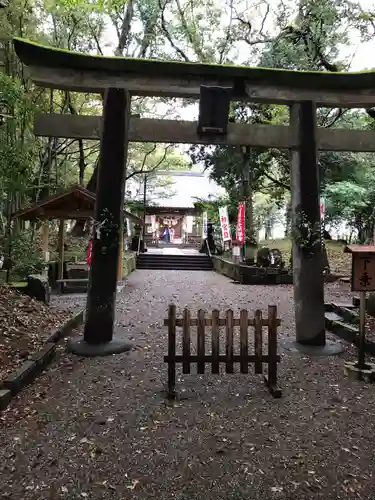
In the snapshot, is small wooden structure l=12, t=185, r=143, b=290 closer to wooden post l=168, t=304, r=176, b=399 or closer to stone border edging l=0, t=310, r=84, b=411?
stone border edging l=0, t=310, r=84, b=411

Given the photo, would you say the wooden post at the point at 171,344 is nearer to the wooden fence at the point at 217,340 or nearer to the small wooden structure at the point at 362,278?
the wooden fence at the point at 217,340

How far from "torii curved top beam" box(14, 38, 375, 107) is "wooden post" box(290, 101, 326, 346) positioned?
358mm

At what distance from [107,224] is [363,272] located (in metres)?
3.80

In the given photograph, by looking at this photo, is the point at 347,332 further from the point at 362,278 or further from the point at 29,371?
the point at 29,371

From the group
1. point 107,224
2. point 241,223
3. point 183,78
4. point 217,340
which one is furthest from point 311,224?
point 241,223

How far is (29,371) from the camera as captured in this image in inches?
193

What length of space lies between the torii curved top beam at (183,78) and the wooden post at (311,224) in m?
0.36

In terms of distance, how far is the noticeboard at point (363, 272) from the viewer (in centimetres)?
527

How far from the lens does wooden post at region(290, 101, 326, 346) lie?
6.60 m

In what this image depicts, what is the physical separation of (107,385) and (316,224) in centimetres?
415

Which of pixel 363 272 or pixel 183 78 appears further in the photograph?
pixel 183 78

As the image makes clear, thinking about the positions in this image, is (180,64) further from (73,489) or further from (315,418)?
(73,489)

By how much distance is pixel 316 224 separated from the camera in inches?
261

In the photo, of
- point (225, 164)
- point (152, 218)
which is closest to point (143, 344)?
point (225, 164)
